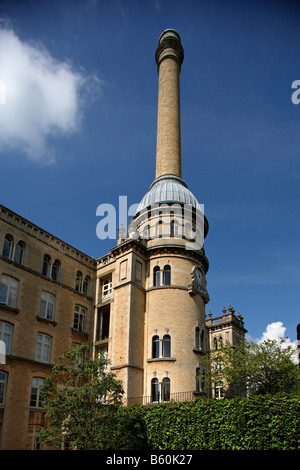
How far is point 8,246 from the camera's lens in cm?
3027

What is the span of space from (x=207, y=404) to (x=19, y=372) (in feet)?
42.5

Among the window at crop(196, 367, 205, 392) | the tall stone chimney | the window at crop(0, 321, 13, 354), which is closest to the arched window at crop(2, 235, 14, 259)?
the window at crop(0, 321, 13, 354)

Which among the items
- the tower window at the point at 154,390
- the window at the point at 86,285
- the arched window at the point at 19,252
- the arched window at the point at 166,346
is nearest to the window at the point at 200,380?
the arched window at the point at 166,346

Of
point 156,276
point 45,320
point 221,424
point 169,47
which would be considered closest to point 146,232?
point 156,276

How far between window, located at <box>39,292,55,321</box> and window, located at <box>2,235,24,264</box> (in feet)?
11.6

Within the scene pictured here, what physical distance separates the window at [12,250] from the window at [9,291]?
1.66 meters

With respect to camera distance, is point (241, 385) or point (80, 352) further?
point (241, 385)

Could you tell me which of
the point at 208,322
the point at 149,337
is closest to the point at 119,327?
the point at 149,337

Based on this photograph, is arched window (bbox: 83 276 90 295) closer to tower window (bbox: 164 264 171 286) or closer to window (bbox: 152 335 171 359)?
tower window (bbox: 164 264 171 286)

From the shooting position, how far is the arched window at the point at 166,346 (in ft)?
105

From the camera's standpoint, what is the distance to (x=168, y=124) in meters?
47.8

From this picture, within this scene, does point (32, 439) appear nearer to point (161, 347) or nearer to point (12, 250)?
point (161, 347)

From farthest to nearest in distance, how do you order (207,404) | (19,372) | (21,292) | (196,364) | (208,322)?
(208,322)
(196,364)
(21,292)
(19,372)
(207,404)
